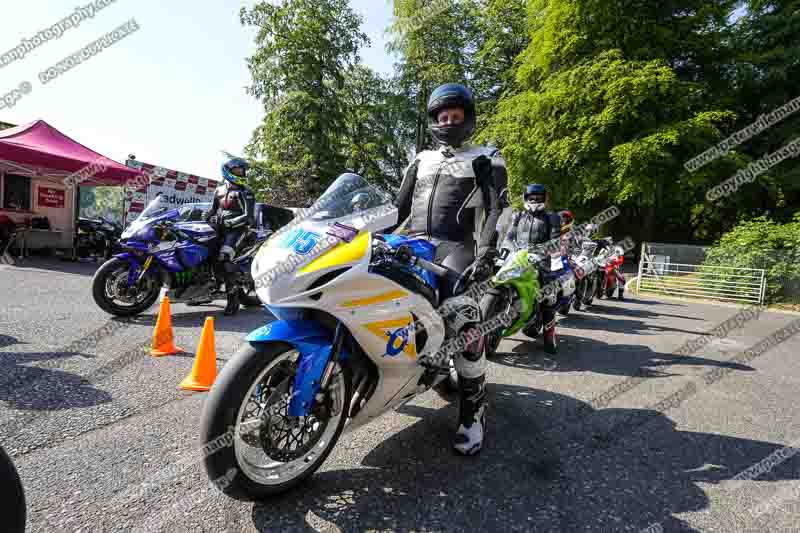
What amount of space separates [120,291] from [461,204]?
480cm

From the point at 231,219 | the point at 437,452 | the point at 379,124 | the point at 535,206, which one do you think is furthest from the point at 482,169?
the point at 379,124

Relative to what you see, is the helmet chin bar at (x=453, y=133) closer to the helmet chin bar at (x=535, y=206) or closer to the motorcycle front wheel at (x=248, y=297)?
the helmet chin bar at (x=535, y=206)

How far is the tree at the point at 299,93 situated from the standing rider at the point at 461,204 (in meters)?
19.9

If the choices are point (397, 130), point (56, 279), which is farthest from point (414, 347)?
point (397, 130)

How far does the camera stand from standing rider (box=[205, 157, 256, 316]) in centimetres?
614

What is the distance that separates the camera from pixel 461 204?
9.39ft

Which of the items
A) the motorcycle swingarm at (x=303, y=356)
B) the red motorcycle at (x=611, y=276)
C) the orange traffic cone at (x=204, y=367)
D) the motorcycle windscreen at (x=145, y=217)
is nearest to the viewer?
the motorcycle swingarm at (x=303, y=356)

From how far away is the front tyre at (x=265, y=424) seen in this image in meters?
1.77

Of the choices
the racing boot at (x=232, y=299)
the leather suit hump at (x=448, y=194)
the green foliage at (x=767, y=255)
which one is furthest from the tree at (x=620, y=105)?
the leather suit hump at (x=448, y=194)

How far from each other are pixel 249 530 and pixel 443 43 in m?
29.2

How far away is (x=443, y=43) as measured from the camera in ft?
86.7

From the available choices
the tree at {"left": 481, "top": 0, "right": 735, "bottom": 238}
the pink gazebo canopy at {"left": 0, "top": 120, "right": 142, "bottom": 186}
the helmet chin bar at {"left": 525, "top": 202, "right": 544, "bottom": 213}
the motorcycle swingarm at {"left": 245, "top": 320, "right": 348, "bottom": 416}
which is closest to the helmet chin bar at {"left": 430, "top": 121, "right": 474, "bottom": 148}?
the motorcycle swingarm at {"left": 245, "top": 320, "right": 348, "bottom": 416}

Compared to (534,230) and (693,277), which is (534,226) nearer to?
(534,230)

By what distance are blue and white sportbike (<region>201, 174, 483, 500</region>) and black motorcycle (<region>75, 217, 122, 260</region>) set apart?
40.5ft
